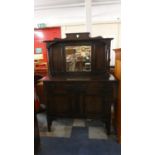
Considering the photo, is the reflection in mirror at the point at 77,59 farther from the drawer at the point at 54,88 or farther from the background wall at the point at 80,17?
the background wall at the point at 80,17

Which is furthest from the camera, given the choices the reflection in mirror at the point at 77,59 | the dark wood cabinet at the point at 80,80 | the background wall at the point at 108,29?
the background wall at the point at 108,29

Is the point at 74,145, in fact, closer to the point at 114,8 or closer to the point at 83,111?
the point at 83,111

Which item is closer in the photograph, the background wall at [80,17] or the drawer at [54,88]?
the drawer at [54,88]

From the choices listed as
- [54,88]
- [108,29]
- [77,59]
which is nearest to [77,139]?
[54,88]

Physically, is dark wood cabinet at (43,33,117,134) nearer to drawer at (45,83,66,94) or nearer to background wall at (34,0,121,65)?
drawer at (45,83,66,94)

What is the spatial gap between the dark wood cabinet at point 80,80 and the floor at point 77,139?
19cm

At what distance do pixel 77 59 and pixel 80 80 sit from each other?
56cm

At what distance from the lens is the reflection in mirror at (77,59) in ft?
9.05

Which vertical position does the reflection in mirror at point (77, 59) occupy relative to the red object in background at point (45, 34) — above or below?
below

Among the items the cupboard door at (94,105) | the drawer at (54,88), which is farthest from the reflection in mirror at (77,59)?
the cupboard door at (94,105)

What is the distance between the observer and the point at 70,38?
2805mm
